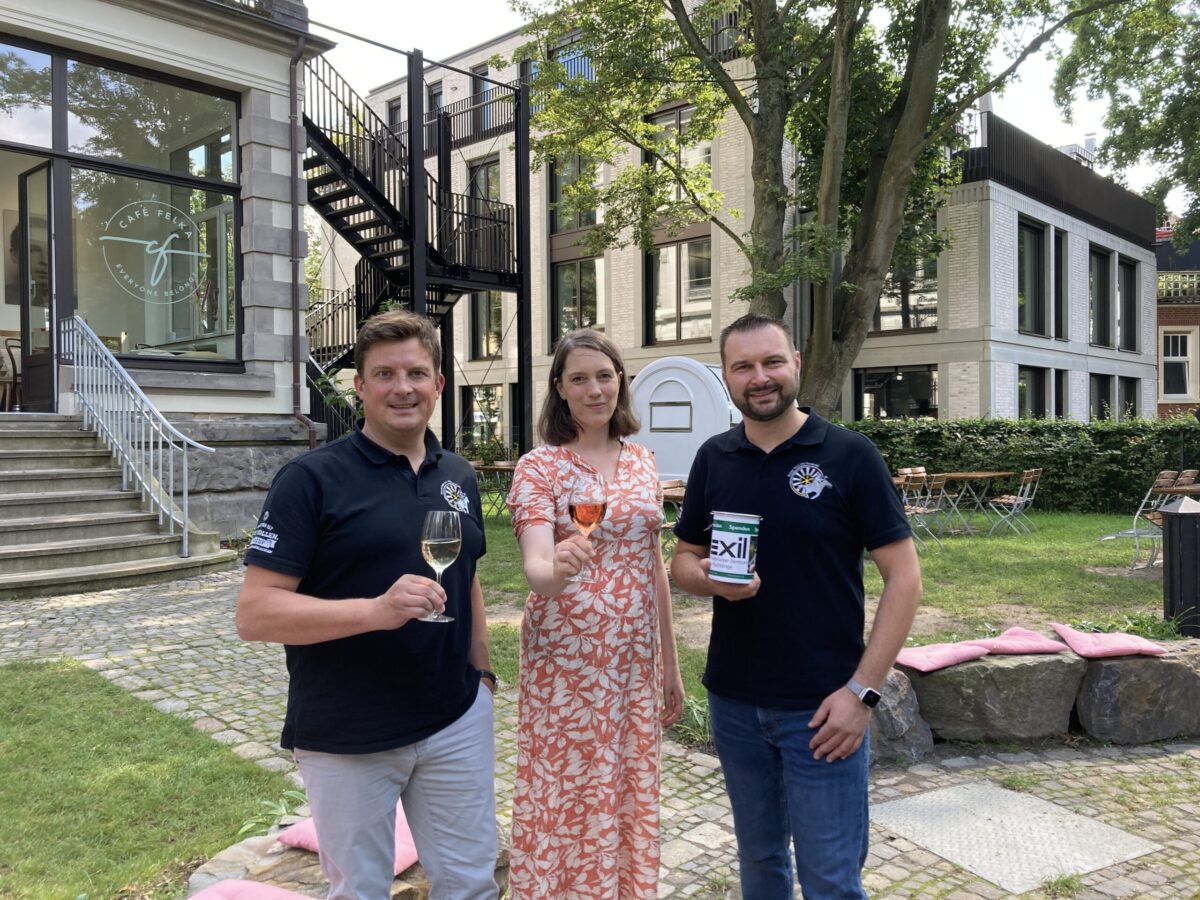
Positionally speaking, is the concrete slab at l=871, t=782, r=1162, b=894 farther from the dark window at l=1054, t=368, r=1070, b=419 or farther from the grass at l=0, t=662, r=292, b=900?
the dark window at l=1054, t=368, r=1070, b=419

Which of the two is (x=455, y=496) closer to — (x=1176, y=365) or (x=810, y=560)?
(x=810, y=560)

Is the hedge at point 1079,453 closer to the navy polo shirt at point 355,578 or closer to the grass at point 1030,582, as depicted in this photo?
the grass at point 1030,582

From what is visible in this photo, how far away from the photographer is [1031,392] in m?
20.0

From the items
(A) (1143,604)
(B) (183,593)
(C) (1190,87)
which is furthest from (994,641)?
(C) (1190,87)

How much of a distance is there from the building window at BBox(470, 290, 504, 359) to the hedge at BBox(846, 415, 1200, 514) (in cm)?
1329

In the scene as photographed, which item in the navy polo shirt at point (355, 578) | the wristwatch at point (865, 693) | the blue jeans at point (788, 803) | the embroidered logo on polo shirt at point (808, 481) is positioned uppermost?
the embroidered logo on polo shirt at point (808, 481)

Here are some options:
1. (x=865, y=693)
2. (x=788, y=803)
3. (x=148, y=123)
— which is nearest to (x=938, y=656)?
(x=788, y=803)

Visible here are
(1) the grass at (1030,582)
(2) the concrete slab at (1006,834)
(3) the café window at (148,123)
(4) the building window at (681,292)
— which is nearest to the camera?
(2) the concrete slab at (1006,834)

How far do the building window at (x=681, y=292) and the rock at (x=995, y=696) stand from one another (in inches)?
654

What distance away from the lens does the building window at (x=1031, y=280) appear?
19828 millimetres

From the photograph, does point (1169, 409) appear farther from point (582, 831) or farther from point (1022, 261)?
point (582, 831)

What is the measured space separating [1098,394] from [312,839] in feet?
79.9

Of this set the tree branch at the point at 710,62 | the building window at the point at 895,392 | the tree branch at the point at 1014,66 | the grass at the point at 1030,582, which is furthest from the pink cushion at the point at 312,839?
the building window at the point at 895,392

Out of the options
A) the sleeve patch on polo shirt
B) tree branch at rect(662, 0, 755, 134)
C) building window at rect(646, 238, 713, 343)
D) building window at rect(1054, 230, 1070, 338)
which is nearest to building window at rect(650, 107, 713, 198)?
building window at rect(646, 238, 713, 343)
